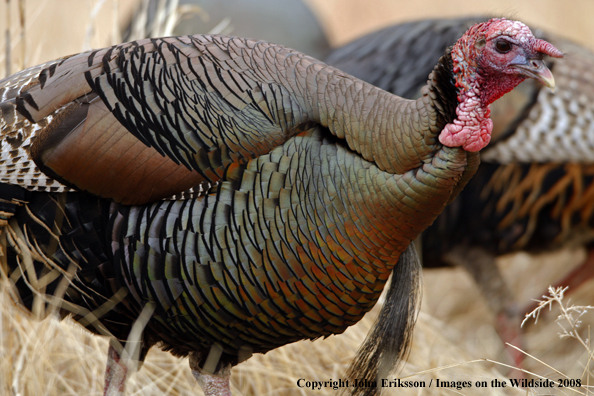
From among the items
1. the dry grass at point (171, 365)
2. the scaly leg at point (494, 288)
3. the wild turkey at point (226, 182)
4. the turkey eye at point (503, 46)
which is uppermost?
the turkey eye at point (503, 46)

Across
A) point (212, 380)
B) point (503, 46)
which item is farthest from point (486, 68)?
point (212, 380)

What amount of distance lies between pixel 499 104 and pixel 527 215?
2.34ft

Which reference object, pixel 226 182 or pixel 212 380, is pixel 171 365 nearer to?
pixel 212 380

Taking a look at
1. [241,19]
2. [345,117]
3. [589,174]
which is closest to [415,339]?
[589,174]

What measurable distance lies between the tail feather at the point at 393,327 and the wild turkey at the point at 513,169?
1.42m

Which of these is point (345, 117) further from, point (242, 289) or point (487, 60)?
point (242, 289)

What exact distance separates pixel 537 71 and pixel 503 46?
12 cm

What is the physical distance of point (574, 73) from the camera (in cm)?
370

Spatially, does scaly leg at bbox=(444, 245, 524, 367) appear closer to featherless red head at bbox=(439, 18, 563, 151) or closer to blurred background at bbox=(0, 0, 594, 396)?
blurred background at bbox=(0, 0, 594, 396)

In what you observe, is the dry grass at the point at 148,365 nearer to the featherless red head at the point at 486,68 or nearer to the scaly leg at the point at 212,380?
the scaly leg at the point at 212,380

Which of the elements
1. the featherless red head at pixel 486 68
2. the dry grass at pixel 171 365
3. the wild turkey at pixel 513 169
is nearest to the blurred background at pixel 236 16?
the wild turkey at pixel 513 169

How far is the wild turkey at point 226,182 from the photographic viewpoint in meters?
2.01

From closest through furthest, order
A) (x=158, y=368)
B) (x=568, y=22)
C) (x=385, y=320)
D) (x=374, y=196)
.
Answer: (x=374, y=196), (x=385, y=320), (x=158, y=368), (x=568, y=22)

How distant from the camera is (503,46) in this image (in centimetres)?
185
